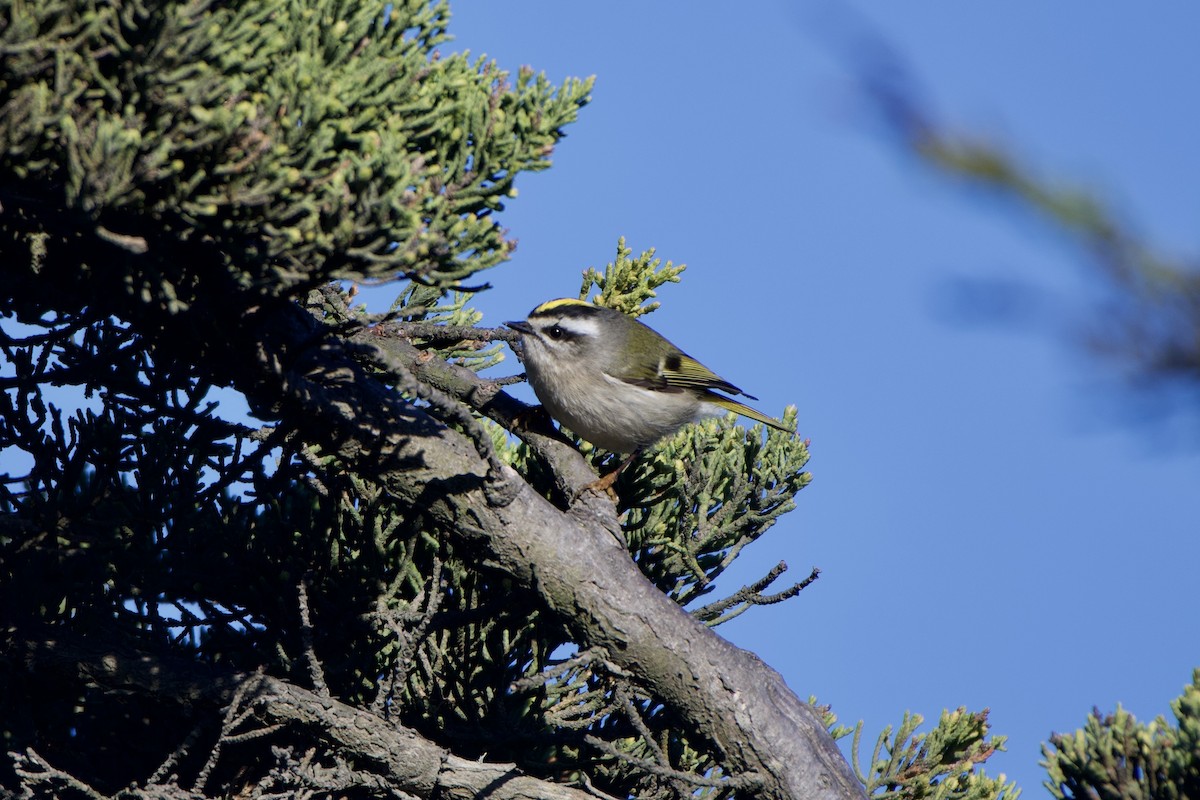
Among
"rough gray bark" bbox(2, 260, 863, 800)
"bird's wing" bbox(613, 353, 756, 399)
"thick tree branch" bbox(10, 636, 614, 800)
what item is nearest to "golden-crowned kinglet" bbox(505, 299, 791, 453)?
"bird's wing" bbox(613, 353, 756, 399)

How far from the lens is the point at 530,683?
4.41 m

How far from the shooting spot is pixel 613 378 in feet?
23.5

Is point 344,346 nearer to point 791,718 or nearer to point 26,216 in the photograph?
point 26,216

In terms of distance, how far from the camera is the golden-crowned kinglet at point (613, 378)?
21.2ft

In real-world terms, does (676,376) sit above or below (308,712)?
above

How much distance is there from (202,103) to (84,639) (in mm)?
2764

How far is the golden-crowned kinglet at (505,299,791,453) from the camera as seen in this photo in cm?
646

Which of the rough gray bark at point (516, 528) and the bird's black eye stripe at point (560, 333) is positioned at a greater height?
the bird's black eye stripe at point (560, 333)

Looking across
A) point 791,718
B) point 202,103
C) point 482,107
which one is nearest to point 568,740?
point 791,718

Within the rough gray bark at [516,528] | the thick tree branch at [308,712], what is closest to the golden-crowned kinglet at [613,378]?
the rough gray bark at [516,528]

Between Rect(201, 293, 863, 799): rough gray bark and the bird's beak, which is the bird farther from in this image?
Rect(201, 293, 863, 799): rough gray bark

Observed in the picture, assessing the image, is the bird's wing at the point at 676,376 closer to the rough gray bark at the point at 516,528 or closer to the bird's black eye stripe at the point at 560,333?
the bird's black eye stripe at the point at 560,333

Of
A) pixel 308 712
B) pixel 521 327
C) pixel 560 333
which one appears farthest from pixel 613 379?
pixel 308 712

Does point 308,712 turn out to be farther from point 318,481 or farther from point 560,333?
point 560,333
